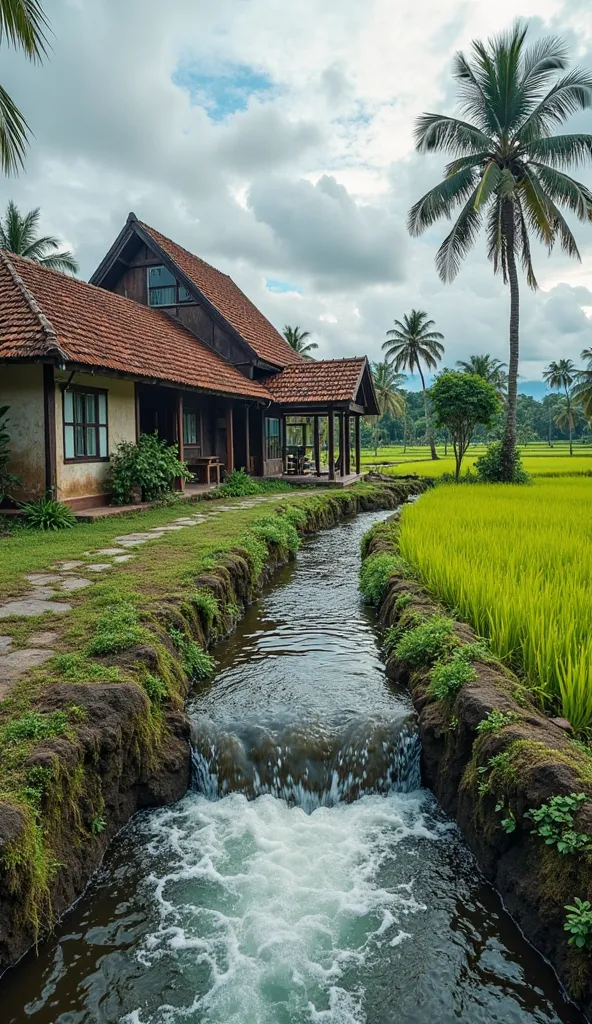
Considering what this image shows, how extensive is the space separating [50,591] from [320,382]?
12793 millimetres

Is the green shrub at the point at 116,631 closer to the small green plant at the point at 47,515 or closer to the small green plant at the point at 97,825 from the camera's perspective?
the small green plant at the point at 97,825

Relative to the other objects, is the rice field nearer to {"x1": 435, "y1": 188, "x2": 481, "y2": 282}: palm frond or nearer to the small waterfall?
the small waterfall

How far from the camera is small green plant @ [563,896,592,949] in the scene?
2.31 metres

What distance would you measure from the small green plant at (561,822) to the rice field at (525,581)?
95 centimetres

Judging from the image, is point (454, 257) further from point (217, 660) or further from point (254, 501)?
point (217, 660)

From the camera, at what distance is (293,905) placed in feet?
9.82

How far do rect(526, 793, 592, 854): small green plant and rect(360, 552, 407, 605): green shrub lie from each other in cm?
422

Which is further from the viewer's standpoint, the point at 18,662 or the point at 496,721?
the point at 18,662

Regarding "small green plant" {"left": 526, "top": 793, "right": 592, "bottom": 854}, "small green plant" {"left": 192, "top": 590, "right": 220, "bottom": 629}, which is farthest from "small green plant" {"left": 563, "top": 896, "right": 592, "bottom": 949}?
"small green plant" {"left": 192, "top": 590, "right": 220, "bottom": 629}

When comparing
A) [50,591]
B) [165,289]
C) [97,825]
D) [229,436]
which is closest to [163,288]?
[165,289]

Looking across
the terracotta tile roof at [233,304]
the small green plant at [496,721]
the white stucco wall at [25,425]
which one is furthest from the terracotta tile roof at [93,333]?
the small green plant at [496,721]

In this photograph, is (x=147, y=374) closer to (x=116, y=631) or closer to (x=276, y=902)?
(x=116, y=631)

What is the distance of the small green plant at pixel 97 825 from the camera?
3252 mm

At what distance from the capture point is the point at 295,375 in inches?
706
